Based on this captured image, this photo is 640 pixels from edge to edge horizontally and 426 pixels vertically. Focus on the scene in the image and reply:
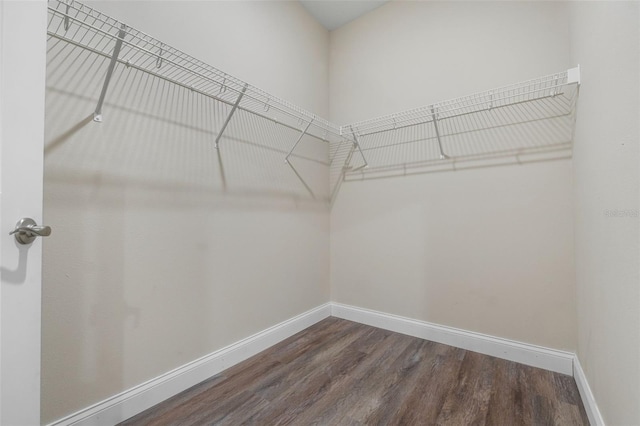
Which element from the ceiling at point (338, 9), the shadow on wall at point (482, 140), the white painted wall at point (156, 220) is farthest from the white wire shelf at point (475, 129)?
the ceiling at point (338, 9)

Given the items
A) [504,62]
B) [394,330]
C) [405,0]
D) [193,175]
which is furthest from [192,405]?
[405,0]

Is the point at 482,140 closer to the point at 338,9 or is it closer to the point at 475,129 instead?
the point at 475,129

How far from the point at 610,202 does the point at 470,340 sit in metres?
1.27

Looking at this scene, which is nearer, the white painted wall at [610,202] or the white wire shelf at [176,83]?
the white painted wall at [610,202]

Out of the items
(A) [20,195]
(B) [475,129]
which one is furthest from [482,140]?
(A) [20,195]

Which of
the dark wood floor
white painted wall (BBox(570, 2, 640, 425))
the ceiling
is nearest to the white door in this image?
the dark wood floor

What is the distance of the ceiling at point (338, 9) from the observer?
230cm

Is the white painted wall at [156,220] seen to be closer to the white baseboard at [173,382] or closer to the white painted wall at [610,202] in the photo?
the white baseboard at [173,382]

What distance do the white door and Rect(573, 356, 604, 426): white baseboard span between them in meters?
1.91

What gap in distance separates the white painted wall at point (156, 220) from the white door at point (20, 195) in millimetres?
445

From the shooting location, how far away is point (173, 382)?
1396 mm

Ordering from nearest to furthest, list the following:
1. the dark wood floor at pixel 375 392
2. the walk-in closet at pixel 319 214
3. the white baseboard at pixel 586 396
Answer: the walk-in closet at pixel 319 214, the white baseboard at pixel 586 396, the dark wood floor at pixel 375 392

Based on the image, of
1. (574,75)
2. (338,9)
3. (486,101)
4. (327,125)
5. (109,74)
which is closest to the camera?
(109,74)

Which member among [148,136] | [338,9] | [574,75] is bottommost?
[148,136]
